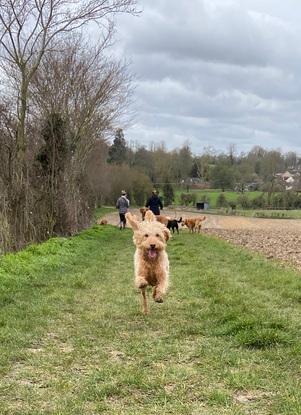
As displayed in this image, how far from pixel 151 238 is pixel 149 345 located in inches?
78.3

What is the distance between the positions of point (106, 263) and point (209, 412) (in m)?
10.4

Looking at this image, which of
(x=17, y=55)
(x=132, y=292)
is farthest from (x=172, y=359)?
(x=17, y=55)

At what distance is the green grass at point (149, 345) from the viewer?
4.30 metres

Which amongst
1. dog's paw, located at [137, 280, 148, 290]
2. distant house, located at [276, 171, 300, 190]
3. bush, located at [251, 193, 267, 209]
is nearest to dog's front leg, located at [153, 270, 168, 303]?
dog's paw, located at [137, 280, 148, 290]

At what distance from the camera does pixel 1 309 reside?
783 centimetres

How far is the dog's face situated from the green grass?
3.11ft

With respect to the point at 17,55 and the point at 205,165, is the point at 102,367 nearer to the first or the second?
the point at 17,55

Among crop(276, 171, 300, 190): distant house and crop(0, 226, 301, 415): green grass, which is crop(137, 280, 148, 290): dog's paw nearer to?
crop(0, 226, 301, 415): green grass

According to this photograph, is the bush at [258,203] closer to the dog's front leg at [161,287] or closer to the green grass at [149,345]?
the green grass at [149,345]

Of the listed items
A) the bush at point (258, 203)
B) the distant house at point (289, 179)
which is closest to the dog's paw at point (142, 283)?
the bush at point (258, 203)

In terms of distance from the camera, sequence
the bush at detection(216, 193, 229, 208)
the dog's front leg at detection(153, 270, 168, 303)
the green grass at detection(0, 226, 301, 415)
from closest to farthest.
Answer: the green grass at detection(0, 226, 301, 415) < the dog's front leg at detection(153, 270, 168, 303) < the bush at detection(216, 193, 229, 208)

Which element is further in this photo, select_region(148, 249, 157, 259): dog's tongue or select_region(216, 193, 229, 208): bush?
select_region(216, 193, 229, 208): bush

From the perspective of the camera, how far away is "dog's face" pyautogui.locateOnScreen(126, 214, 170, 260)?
25.0 ft

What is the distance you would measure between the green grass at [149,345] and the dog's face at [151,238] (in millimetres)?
948
